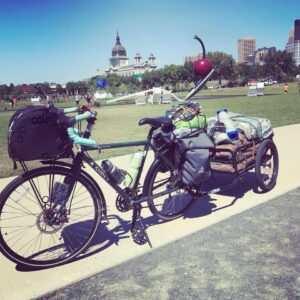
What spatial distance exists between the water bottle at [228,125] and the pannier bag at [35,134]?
201 cm

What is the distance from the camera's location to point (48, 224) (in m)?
3.11

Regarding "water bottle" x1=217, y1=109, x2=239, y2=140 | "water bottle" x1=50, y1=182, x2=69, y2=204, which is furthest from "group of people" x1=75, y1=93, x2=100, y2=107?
"water bottle" x1=217, y1=109, x2=239, y2=140

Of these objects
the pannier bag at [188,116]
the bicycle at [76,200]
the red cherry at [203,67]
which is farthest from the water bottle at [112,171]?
the red cherry at [203,67]

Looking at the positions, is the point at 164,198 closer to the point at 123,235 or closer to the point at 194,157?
the point at 123,235

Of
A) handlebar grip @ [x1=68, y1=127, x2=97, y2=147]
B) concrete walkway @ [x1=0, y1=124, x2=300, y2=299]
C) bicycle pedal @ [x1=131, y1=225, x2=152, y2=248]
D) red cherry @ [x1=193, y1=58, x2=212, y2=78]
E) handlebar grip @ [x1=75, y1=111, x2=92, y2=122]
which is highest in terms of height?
red cherry @ [x1=193, y1=58, x2=212, y2=78]

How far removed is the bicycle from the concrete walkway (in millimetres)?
122

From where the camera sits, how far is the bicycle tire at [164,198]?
3.66 metres

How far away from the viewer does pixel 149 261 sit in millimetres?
3049

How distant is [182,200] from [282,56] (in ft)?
394

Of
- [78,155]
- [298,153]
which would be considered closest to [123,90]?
[298,153]

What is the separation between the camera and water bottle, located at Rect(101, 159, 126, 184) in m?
3.28

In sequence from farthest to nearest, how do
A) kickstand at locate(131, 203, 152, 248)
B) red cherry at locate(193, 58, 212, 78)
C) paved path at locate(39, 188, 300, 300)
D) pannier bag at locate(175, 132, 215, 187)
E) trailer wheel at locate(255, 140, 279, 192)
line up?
1. trailer wheel at locate(255, 140, 279, 192)
2. red cherry at locate(193, 58, 212, 78)
3. pannier bag at locate(175, 132, 215, 187)
4. kickstand at locate(131, 203, 152, 248)
5. paved path at locate(39, 188, 300, 300)

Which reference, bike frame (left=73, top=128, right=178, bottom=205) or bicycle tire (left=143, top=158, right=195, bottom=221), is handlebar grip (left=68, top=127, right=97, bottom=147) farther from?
bicycle tire (left=143, top=158, right=195, bottom=221)

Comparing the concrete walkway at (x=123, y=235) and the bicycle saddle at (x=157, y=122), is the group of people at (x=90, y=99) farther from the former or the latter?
the concrete walkway at (x=123, y=235)
